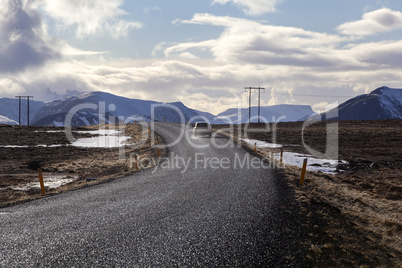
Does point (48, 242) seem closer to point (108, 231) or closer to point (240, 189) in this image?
point (108, 231)

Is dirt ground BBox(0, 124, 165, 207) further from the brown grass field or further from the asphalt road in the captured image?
the asphalt road

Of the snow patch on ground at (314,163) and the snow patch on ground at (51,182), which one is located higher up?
the snow patch on ground at (314,163)

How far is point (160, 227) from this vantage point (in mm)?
8227

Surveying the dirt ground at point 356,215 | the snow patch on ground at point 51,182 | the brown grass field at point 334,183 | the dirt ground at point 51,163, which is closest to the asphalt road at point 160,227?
the dirt ground at point 356,215

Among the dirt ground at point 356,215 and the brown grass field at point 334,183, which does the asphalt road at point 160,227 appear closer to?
the dirt ground at point 356,215

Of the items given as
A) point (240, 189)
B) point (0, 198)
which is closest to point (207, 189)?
point (240, 189)

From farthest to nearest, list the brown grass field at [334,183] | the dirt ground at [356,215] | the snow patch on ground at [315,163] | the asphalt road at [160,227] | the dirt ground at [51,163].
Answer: the snow patch on ground at [315,163]
the dirt ground at [51,163]
the brown grass field at [334,183]
the dirt ground at [356,215]
the asphalt road at [160,227]

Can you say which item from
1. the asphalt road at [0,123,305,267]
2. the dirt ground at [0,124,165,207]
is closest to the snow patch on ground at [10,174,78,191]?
the dirt ground at [0,124,165,207]

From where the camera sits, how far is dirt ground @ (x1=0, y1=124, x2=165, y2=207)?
16688 millimetres

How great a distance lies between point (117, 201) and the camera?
11.3m

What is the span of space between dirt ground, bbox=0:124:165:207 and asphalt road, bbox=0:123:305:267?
3879mm

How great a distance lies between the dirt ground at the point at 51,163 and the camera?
54.7 ft

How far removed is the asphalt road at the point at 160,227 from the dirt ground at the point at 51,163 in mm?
3879

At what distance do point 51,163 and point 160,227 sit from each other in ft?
74.4
